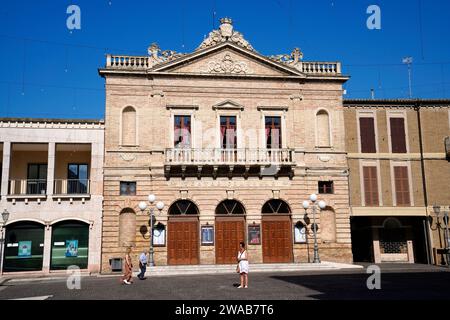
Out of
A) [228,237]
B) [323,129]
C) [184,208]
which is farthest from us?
[323,129]

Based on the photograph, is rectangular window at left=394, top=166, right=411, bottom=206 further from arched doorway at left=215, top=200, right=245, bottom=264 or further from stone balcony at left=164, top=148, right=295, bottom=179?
arched doorway at left=215, top=200, right=245, bottom=264

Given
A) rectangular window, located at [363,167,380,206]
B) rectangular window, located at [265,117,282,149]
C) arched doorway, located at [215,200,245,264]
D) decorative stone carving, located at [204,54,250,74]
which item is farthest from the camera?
rectangular window, located at [363,167,380,206]

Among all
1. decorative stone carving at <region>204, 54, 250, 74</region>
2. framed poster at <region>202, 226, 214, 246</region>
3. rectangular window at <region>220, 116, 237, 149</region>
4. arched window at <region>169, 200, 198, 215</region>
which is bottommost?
framed poster at <region>202, 226, 214, 246</region>

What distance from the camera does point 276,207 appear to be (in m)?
31.2

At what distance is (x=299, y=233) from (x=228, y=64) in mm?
11949

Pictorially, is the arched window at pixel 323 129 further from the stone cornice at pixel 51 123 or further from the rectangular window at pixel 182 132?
the stone cornice at pixel 51 123

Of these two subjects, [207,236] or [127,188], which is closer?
[207,236]

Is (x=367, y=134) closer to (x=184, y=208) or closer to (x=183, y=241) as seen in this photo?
(x=184, y=208)

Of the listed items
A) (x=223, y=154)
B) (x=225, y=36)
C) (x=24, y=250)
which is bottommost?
(x=24, y=250)

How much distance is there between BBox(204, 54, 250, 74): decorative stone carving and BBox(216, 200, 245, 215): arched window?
8.61 metres

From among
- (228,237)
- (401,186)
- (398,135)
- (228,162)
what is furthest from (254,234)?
(398,135)

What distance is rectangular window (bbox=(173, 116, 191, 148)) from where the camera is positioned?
30969mm

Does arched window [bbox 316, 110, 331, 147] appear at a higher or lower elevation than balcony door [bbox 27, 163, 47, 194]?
higher

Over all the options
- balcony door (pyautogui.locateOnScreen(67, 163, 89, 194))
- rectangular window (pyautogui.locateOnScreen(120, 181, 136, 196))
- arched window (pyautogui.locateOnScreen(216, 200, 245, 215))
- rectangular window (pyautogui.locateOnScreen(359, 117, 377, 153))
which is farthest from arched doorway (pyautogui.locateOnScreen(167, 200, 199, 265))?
rectangular window (pyautogui.locateOnScreen(359, 117, 377, 153))
